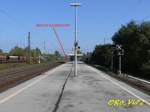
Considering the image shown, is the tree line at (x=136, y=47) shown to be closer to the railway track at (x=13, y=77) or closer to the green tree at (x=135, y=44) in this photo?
the green tree at (x=135, y=44)

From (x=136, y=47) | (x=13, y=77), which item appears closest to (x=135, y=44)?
(x=136, y=47)

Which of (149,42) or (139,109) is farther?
(149,42)

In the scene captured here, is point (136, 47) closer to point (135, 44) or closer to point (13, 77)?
point (135, 44)

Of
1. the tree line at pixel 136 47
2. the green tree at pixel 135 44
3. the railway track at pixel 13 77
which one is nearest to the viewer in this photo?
the railway track at pixel 13 77

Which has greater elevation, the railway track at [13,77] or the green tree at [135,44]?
the green tree at [135,44]

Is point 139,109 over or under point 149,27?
under

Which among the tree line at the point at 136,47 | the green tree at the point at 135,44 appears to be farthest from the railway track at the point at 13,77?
the green tree at the point at 135,44

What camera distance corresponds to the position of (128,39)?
7638cm

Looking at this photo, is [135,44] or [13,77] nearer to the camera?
[13,77]

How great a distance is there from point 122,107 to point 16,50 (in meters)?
181

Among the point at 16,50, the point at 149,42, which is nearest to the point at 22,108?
the point at 149,42

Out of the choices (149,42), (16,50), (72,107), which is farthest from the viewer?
(16,50)

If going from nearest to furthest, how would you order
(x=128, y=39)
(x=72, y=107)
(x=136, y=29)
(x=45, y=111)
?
(x=45, y=111) < (x=72, y=107) < (x=136, y=29) < (x=128, y=39)

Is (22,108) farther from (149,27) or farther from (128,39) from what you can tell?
(128,39)
